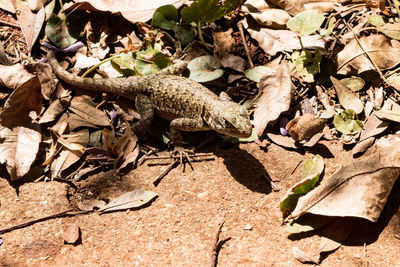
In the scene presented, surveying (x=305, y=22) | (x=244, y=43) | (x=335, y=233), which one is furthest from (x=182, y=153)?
(x=305, y=22)

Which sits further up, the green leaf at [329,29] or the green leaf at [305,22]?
the green leaf at [305,22]

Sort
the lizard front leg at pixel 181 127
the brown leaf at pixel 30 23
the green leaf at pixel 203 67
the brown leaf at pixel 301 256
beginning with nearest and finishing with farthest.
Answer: the brown leaf at pixel 301 256
the lizard front leg at pixel 181 127
the green leaf at pixel 203 67
the brown leaf at pixel 30 23

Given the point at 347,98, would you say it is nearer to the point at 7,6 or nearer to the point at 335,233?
the point at 335,233

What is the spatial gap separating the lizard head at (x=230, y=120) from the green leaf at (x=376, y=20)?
1.92m

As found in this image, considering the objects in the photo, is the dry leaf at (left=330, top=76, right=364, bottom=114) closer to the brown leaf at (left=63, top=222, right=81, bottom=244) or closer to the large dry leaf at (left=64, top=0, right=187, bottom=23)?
the large dry leaf at (left=64, top=0, right=187, bottom=23)

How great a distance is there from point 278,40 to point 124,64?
6.40ft

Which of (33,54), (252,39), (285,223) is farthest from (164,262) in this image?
(33,54)

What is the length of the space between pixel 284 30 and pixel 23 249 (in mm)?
3827

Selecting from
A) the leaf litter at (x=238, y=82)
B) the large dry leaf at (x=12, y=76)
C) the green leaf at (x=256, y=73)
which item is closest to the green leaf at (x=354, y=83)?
the leaf litter at (x=238, y=82)

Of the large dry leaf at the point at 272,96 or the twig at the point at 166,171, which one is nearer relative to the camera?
the twig at the point at 166,171

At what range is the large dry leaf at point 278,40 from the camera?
4.63 meters

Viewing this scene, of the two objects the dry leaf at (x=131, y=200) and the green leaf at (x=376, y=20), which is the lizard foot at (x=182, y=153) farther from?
the green leaf at (x=376, y=20)

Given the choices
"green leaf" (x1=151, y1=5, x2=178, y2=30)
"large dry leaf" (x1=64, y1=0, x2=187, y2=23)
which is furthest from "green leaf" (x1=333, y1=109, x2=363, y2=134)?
"large dry leaf" (x1=64, y1=0, x2=187, y2=23)

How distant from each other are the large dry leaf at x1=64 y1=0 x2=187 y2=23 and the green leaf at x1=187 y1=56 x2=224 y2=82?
83cm
